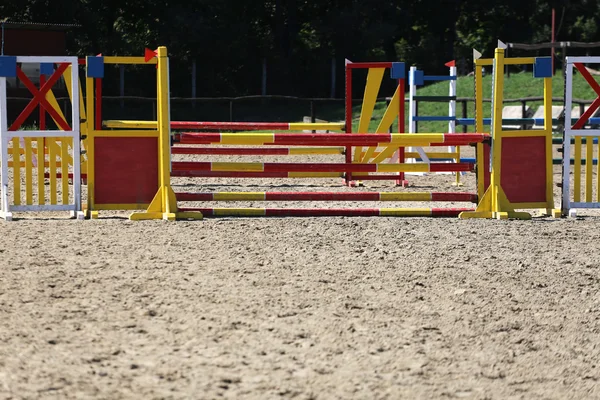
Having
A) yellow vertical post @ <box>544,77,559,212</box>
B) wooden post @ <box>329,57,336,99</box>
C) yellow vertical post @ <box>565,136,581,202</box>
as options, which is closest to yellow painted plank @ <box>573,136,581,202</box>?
yellow vertical post @ <box>565,136,581,202</box>

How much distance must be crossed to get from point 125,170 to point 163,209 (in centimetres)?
49

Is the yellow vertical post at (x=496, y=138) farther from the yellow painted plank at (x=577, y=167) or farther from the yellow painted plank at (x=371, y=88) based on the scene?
the yellow painted plank at (x=371, y=88)

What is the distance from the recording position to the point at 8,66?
826 centimetres

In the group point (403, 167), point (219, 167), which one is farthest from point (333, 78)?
point (219, 167)

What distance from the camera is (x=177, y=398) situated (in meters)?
3.58

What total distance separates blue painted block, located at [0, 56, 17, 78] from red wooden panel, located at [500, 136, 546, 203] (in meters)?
4.09

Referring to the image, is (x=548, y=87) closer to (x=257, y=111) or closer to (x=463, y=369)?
(x=463, y=369)

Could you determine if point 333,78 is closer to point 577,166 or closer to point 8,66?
point 577,166

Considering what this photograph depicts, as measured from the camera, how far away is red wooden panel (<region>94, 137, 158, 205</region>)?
27.9 ft

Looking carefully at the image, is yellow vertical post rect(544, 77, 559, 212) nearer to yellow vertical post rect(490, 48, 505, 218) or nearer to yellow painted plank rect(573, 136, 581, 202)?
yellow painted plank rect(573, 136, 581, 202)

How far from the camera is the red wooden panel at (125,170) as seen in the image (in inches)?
334

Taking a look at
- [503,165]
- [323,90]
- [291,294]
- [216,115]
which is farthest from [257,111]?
[291,294]

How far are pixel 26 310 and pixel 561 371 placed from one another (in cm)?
247

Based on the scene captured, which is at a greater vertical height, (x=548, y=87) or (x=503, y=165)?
(x=548, y=87)
